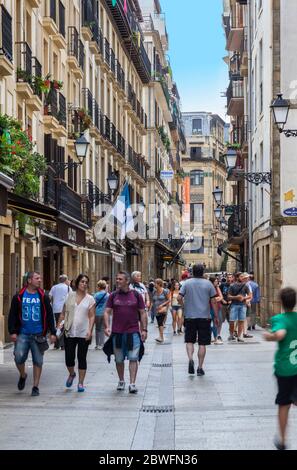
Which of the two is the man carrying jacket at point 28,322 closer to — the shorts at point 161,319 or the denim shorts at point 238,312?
the denim shorts at point 238,312

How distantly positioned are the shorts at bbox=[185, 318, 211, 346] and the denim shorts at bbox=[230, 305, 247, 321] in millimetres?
7486

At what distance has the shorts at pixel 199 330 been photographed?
15516 mm

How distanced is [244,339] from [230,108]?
1012 inches

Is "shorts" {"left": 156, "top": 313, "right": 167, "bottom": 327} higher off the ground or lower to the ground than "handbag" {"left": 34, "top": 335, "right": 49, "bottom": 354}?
lower

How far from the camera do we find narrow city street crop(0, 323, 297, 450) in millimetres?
9297

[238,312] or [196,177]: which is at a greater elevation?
[196,177]

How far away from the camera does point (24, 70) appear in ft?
82.7

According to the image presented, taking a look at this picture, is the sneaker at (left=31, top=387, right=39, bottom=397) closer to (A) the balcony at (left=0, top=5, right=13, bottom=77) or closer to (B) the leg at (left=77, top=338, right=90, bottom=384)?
(B) the leg at (left=77, top=338, right=90, bottom=384)

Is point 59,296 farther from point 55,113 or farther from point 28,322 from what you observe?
point 55,113

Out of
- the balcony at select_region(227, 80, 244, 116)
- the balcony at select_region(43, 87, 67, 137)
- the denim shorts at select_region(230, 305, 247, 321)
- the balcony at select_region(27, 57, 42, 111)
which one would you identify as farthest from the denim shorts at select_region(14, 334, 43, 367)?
the balcony at select_region(227, 80, 244, 116)

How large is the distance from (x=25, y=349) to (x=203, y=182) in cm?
10581

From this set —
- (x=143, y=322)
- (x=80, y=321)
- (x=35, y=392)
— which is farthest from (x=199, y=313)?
(x=35, y=392)

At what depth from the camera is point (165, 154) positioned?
7819 cm

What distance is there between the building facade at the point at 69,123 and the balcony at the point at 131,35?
93 mm
